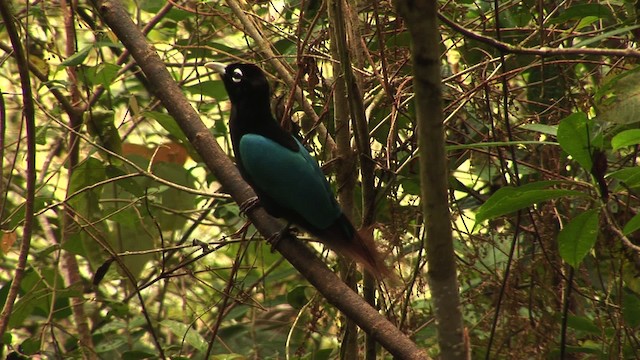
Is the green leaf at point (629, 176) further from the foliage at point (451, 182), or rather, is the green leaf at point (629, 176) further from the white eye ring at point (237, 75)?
the white eye ring at point (237, 75)

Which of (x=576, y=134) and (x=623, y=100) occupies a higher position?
(x=623, y=100)

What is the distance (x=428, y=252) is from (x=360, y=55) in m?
1.38

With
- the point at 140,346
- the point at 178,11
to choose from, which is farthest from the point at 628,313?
the point at 140,346

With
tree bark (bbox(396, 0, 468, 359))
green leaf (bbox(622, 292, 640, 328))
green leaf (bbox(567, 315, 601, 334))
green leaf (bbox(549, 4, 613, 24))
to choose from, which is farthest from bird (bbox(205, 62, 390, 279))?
tree bark (bbox(396, 0, 468, 359))

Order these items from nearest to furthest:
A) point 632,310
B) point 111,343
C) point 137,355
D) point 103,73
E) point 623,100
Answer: point 623,100 → point 632,310 → point 103,73 → point 137,355 → point 111,343

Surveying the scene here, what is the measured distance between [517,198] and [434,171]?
59 centimetres

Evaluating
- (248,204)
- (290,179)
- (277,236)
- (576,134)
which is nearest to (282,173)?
(290,179)

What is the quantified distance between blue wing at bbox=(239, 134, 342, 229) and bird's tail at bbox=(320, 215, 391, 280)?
39mm

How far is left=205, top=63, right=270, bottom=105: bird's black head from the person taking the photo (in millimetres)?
2895

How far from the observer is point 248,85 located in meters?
2.91

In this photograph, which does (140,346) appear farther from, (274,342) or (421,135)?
(421,135)

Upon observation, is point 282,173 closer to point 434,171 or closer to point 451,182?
point 451,182

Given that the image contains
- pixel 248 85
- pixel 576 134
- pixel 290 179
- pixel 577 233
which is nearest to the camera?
pixel 576 134

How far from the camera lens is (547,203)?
295 centimetres
